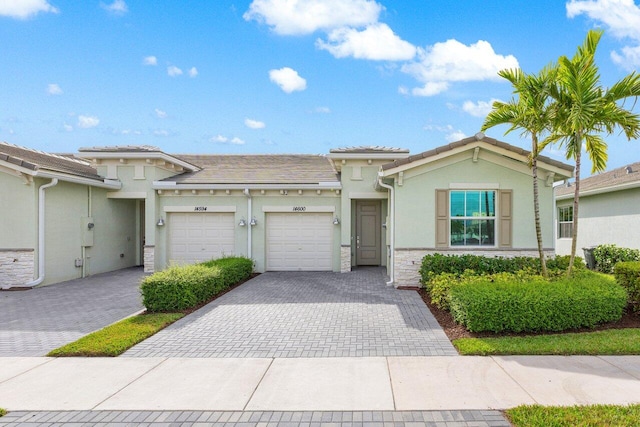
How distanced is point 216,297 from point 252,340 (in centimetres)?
378

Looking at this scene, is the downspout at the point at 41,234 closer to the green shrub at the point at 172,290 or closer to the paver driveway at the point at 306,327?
the green shrub at the point at 172,290

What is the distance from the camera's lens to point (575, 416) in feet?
12.6

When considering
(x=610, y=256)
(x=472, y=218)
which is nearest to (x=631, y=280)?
(x=472, y=218)

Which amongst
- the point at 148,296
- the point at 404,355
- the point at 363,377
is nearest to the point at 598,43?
the point at 404,355

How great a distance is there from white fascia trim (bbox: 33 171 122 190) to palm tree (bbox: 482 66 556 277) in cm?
1225

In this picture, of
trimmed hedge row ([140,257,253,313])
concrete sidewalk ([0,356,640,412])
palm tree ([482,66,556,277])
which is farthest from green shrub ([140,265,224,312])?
palm tree ([482,66,556,277])

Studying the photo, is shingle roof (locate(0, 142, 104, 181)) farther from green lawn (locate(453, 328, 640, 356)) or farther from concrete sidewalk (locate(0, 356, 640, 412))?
green lawn (locate(453, 328, 640, 356))

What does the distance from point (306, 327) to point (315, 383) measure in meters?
2.46

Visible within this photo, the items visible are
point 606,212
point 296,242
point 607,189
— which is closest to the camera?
point 607,189

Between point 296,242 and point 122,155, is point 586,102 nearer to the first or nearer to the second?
point 296,242

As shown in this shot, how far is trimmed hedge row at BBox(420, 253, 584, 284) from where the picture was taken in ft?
31.7

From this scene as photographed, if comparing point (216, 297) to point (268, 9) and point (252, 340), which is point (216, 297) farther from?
point (268, 9)

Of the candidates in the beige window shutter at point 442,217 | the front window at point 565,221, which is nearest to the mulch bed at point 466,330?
the beige window shutter at point 442,217


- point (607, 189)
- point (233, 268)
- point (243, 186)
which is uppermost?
point (243, 186)
